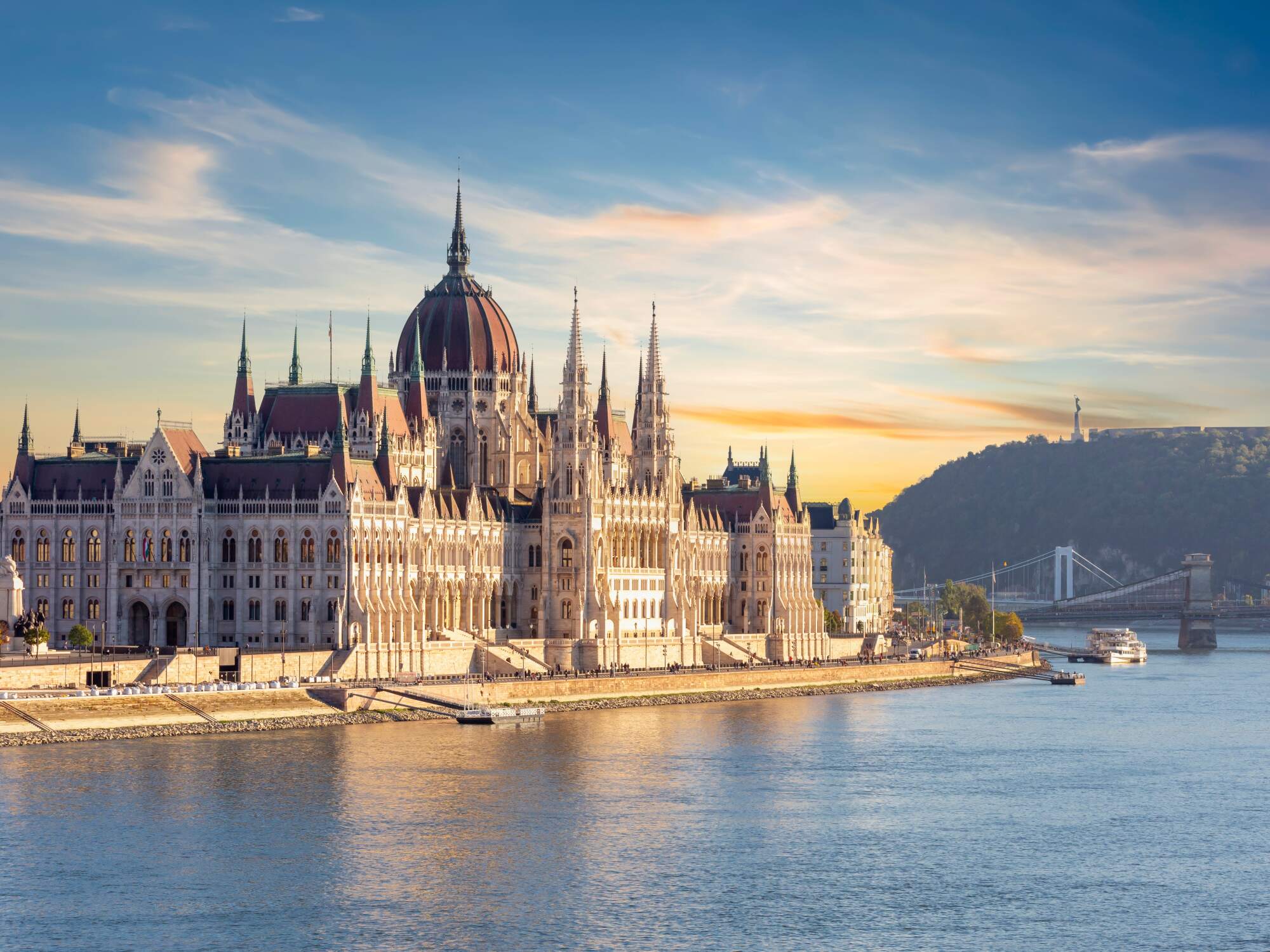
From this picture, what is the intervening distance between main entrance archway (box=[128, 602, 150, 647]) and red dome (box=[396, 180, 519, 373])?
4188 centimetres

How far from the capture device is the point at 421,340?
7662 inches

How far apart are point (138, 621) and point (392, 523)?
64.1ft

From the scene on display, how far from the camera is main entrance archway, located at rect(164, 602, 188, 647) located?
155750 mm

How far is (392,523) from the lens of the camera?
522 feet

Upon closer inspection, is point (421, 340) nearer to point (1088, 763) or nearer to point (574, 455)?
point (574, 455)

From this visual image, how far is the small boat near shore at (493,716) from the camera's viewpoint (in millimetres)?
142750

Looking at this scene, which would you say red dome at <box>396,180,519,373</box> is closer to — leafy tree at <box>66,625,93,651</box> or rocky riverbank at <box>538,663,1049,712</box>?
rocky riverbank at <box>538,663,1049,712</box>

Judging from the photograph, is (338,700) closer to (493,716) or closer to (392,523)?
(493,716)

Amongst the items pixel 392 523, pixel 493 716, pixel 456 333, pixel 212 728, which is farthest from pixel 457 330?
pixel 212 728

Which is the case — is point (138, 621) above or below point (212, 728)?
above

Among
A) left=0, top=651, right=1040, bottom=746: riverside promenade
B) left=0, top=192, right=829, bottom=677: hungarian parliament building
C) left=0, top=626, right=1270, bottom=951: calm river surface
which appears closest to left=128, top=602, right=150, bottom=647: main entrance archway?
left=0, top=192, right=829, bottom=677: hungarian parliament building

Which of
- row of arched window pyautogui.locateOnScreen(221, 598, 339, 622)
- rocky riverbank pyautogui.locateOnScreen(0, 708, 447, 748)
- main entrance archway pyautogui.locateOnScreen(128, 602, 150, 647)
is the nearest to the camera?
rocky riverbank pyautogui.locateOnScreen(0, 708, 447, 748)

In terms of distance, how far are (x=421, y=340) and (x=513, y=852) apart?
104762mm

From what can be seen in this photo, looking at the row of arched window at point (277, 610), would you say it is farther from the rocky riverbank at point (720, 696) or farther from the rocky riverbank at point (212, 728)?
the rocky riverbank at point (720, 696)
